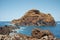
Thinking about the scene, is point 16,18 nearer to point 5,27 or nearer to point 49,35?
point 5,27

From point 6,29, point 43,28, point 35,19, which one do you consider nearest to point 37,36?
point 43,28

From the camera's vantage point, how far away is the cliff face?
11.3 feet

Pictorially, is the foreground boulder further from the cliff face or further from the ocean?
the cliff face

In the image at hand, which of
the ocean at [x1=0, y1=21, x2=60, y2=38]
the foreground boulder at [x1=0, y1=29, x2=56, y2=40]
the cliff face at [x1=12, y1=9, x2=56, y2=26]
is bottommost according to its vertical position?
the foreground boulder at [x1=0, y1=29, x2=56, y2=40]

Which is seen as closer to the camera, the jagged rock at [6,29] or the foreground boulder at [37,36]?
the foreground boulder at [37,36]

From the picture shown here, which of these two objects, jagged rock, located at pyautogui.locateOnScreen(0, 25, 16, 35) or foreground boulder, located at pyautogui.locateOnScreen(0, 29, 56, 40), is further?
jagged rock, located at pyautogui.locateOnScreen(0, 25, 16, 35)

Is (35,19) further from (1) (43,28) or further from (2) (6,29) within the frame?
(2) (6,29)

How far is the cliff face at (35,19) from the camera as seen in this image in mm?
3453

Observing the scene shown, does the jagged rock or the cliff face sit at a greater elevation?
the cliff face

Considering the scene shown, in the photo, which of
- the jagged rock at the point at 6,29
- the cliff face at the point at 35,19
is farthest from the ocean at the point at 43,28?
the jagged rock at the point at 6,29

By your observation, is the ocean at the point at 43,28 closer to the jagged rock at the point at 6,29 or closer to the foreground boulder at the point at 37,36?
the foreground boulder at the point at 37,36

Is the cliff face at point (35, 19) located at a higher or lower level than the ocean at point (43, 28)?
higher

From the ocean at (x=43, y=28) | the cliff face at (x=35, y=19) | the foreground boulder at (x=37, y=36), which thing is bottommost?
the foreground boulder at (x=37, y=36)

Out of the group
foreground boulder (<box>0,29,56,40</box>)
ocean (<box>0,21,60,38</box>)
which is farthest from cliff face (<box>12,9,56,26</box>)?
foreground boulder (<box>0,29,56,40</box>)
